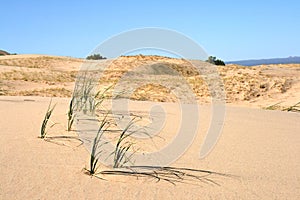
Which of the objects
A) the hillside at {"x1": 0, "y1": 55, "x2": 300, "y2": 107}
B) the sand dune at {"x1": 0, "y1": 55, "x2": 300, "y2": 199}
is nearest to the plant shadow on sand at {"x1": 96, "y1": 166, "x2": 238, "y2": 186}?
the sand dune at {"x1": 0, "y1": 55, "x2": 300, "y2": 199}

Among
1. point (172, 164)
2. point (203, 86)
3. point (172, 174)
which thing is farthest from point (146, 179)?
point (203, 86)

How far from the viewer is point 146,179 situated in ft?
7.73

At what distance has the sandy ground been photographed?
214 centimetres

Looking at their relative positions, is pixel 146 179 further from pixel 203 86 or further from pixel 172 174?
pixel 203 86

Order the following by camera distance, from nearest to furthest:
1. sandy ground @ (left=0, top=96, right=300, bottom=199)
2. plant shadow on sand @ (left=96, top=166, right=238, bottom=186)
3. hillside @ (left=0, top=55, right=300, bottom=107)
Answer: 1. sandy ground @ (left=0, top=96, right=300, bottom=199)
2. plant shadow on sand @ (left=96, top=166, right=238, bottom=186)
3. hillside @ (left=0, top=55, right=300, bottom=107)

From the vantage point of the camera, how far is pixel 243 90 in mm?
10898

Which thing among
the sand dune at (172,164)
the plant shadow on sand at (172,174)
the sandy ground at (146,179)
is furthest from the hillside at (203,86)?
the plant shadow on sand at (172,174)

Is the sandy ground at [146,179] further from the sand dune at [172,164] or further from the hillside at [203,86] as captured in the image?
the hillside at [203,86]

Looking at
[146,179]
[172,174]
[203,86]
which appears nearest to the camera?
[146,179]

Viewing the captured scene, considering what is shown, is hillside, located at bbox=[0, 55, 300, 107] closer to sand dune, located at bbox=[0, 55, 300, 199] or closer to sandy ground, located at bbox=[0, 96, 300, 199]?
sand dune, located at bbox=[0, 55, 300, 199]

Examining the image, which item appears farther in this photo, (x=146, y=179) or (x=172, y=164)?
(x=172, y=164)

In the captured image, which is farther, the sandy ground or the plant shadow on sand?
the plant shadow on sand

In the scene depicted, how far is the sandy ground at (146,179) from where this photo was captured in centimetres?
214

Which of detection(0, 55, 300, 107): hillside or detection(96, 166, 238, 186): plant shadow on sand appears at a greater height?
detection(0, 55, 300, 107): hillside
